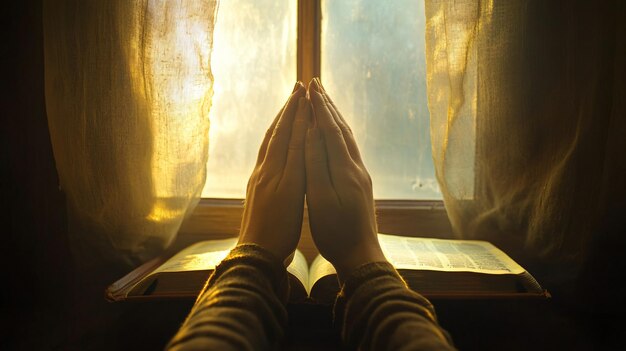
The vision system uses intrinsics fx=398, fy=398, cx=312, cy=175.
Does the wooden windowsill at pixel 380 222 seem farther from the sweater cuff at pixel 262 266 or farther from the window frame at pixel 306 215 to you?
the sweater cuff at pixel 262 266

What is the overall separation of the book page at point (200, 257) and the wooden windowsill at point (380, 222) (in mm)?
30

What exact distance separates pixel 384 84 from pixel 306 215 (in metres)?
0.35

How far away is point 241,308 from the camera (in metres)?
0.45

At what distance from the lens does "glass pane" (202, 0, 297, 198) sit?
0.86 meters

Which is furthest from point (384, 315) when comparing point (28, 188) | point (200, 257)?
point (28, 188)

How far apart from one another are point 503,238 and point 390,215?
0.22m

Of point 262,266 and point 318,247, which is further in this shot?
point 318,247

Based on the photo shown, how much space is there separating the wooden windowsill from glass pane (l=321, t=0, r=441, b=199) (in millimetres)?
87

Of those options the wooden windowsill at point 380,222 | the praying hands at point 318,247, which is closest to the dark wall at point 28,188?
the wooden windowsill at point 380,222

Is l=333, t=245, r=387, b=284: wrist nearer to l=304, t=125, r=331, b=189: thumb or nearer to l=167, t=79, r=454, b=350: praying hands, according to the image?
l=167, t=79, r=454, b=350: praying hands

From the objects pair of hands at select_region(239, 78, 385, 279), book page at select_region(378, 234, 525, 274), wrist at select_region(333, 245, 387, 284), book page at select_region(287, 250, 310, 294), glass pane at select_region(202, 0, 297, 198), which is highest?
glass pane at select_region(202, 0, 297, 198)

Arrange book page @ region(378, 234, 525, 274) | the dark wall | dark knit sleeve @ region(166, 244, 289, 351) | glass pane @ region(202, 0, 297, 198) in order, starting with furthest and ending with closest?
1. glass pane @ region(202, 0, 297, 198)
2. the dark wall
3. book page @ region(378, 234, 525, 274)
4. dark knit sleeve @ region(166, 244, 289, 351)

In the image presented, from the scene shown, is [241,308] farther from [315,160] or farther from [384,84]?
[384,84]

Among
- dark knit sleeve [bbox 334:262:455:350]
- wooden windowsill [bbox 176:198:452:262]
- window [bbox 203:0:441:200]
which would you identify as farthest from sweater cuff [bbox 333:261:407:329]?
window [bbox 203:0:441:200]
